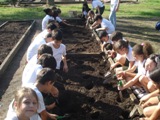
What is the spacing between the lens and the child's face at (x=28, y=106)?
10.4ft

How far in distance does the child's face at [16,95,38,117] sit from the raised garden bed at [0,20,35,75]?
3932mm

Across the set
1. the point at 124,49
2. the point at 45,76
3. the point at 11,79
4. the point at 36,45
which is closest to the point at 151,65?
the point at 124,49

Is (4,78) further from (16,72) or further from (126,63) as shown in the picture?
(126,63)

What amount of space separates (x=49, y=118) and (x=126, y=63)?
3.33m

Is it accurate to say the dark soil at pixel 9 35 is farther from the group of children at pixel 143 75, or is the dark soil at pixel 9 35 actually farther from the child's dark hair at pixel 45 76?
the child's dark hair at pixel 45 76

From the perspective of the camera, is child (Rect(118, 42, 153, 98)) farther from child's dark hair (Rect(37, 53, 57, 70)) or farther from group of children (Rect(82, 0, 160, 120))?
child's dark hair (Rect(37, 53, 57, 70))

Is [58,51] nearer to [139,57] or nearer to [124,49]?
[124,49]

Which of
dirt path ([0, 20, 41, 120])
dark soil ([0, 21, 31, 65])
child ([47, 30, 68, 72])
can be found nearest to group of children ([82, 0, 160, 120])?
child ([47, 30, 68, 72])

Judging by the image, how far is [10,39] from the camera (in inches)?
410

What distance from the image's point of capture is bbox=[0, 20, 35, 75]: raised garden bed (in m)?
7.96

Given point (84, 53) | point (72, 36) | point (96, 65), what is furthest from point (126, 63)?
point (72, 36)

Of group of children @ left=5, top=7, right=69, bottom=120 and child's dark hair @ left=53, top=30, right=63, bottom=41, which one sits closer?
group of children @ left=5, top=7, right=69, bottom=120

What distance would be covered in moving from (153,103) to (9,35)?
24.9 feet

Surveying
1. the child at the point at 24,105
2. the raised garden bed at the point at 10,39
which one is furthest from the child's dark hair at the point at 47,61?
the raised garden bed at the point at 10,39
